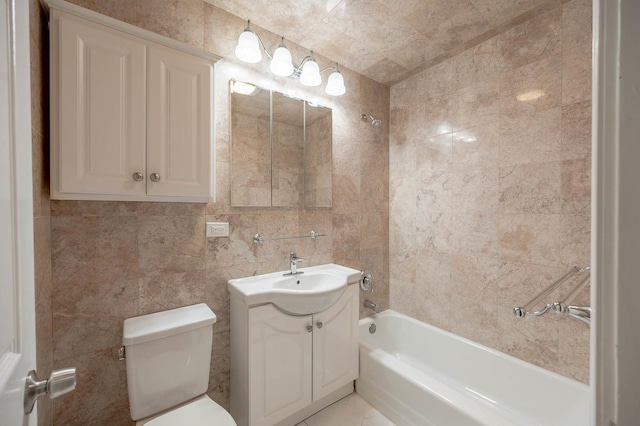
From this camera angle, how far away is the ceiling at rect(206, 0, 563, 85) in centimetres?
149

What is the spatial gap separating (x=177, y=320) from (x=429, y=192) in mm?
1969

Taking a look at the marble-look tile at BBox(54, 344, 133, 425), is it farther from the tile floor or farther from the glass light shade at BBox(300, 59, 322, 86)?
the glass light shade at BBox(300, 59, 322, 86)

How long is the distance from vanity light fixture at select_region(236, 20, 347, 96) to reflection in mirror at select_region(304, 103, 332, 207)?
18 cm

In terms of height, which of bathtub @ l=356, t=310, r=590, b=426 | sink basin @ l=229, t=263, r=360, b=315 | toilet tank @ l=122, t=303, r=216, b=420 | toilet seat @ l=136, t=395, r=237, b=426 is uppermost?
sink basin @ l=229, t=263, r=360, b=315

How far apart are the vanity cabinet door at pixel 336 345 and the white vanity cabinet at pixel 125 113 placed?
3.38ft

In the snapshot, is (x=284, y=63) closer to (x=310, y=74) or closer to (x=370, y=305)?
(x=310, y=74)

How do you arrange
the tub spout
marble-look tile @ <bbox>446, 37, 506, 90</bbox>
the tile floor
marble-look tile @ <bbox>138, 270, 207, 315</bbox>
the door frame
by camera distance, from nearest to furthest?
the door frame < marble-look tile @ <bbox>138, 270, 207, 315</bbox> < the tile floor < marble-look tile @ <bbox>446, 37, 506, 90</bbox> < the tub spout

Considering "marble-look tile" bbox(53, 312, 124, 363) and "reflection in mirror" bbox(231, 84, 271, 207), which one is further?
"reflection in mirror" bbox(231, 84, 271, 207)

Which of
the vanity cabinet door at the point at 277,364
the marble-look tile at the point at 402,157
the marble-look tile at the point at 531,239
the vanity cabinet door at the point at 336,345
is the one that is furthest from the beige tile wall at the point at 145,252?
the marble-look tile at the point at 531,239

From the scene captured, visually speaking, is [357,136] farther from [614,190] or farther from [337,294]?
[614,190]

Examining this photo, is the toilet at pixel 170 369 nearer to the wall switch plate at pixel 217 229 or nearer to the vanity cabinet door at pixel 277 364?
the vanity cabinet door at pixel 277 364

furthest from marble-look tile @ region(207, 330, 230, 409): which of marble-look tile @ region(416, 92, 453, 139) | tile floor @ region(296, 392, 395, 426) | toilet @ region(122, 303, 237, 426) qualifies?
marble-look tile @ region(416, 92, 453, 139)

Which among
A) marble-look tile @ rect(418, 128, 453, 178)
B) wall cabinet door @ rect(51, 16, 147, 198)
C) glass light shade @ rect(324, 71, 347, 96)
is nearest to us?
wall cabinet door @ rect(51, 16, 147, 198)

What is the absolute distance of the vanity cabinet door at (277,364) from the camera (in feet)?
4.41
